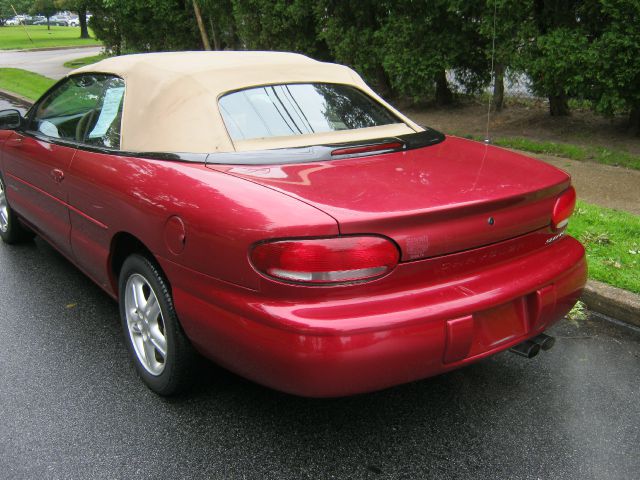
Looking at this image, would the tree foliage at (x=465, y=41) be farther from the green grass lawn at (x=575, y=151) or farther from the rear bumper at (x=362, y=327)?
the rear bumper at (x=362, y=327)

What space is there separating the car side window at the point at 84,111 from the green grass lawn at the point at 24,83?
1191cm

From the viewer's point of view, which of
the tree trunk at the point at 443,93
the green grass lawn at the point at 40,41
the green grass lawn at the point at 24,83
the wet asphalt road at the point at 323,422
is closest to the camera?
the wet asphalt road at the point at 323,422

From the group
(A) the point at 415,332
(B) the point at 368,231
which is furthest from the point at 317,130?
(A) the point at 415,332

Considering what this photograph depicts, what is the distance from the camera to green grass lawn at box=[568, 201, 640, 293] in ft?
13.5

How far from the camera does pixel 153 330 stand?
3066mm

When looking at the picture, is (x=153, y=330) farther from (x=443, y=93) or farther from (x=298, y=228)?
(x=443, y=93)

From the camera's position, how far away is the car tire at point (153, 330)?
2.85 metres

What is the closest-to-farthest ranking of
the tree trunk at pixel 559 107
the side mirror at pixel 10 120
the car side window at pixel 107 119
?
the car side window at pixel 107 119 < the side mirror at pixel 10 120 < the tree trunk at pixel 559 107

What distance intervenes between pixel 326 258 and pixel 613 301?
2.40 m

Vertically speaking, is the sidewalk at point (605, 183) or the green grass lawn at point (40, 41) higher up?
the green grass lawn at point (40, 41)

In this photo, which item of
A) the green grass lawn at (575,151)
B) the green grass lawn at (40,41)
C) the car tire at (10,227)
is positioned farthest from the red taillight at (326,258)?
the green grass lawn at (40,41)

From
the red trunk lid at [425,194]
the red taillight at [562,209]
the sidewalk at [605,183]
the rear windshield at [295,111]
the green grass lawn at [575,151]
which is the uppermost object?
the rear windshield at [295,111]

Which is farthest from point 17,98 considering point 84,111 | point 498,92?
point 84,111

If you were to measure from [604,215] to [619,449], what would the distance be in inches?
121
